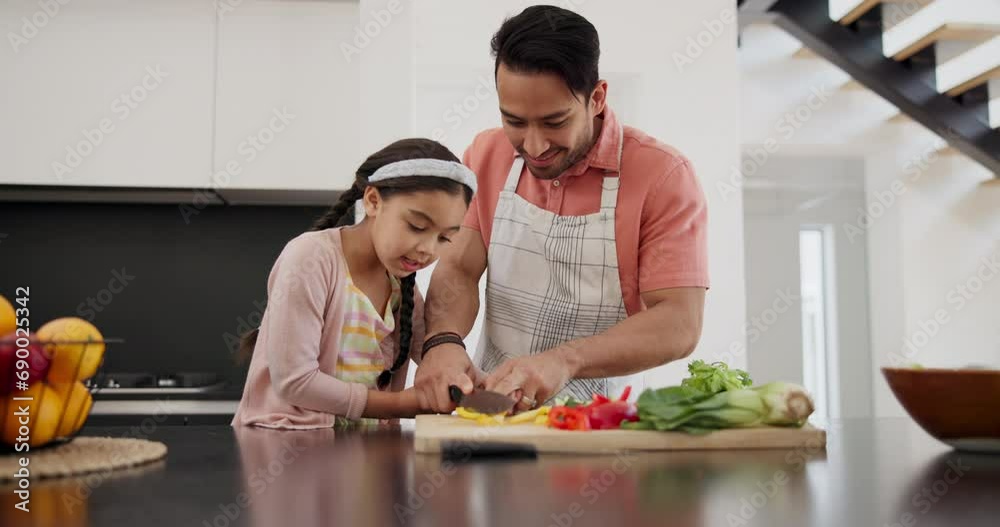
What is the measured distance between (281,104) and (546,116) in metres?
1.68

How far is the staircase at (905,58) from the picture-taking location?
3701 mm

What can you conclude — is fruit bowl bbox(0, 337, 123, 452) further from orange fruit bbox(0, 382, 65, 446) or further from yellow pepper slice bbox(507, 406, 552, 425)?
yellow pepper slice bbox(507, 406, 552, 425)

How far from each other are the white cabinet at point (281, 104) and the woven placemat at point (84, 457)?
2063 millimetres

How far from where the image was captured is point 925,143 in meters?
4.50

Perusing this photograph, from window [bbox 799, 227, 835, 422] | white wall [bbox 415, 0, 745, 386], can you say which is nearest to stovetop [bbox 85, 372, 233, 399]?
white wall [bbox 415, 0, 745, 386]

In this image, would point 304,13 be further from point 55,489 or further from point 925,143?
point 925,143

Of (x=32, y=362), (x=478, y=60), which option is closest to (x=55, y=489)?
(x=32, y=362)

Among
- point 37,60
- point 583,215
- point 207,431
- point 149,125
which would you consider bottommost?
point 207,431

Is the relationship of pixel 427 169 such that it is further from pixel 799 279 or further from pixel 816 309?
pixel 816 309

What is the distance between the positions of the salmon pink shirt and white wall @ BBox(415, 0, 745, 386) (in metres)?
1.70

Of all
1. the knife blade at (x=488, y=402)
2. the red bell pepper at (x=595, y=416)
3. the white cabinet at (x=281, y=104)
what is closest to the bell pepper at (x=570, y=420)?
the red bell pepper at (x=595, y=416)

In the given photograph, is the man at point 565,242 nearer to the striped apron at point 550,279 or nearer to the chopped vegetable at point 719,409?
the striped apron at point 550,279

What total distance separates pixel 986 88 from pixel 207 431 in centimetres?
357

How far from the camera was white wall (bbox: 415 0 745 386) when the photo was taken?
3416 millimetres
